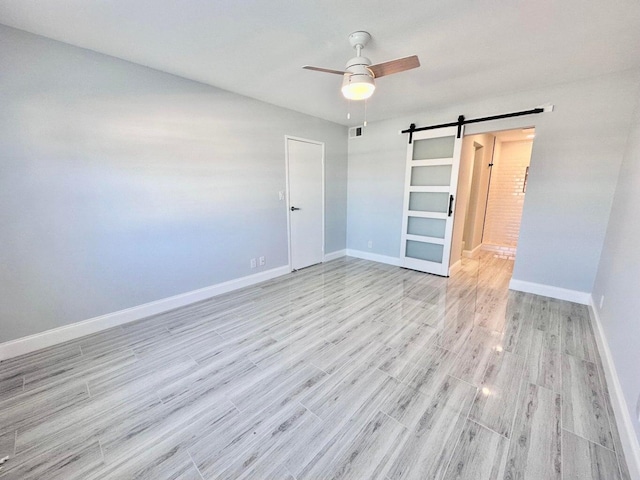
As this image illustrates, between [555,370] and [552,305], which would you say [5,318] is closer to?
[555,370]

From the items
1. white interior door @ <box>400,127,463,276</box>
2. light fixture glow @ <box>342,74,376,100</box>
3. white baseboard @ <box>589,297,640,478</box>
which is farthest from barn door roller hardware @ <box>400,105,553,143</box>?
white baseboard @ <box>589,297,640,478</box>

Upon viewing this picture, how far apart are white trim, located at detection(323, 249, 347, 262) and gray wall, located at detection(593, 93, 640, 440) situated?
354cm

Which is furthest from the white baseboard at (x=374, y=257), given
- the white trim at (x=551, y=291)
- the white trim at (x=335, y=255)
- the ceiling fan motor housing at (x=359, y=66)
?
the ceiling fan motor housing at (x=359, y=66)

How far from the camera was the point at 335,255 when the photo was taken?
5.09 meters

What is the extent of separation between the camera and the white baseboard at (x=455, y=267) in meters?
4.19

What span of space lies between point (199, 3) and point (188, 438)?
8.66ft

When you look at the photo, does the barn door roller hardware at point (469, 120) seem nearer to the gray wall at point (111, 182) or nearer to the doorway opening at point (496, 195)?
the doorway opening at point (496, 195)

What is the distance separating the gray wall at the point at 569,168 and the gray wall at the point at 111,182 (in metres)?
2.74

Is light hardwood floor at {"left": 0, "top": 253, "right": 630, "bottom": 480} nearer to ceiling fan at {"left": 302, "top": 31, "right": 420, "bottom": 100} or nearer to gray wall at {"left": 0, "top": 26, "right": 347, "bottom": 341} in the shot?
gray wall at {"left": 0, "top": 26, "right": 347, "bottom": 341}

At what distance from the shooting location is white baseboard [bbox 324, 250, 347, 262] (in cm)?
492

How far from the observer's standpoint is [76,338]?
2.38m

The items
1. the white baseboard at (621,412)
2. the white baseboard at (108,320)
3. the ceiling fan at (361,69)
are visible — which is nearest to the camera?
the white baseboard at (621,412)

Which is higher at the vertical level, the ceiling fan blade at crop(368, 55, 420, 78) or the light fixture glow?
the ceiling fan blade at crop(368, 55, 420, 78)

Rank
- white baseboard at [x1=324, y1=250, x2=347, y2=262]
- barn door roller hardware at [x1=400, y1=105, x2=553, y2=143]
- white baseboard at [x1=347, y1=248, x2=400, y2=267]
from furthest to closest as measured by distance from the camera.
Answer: white baseboard at [x1=324, y1=250, x2=347, y2=262] < white baseboard at [x1=347, y1=248, x2=400, y2=267] < barn door roller hardware at [x1=400, y1=105, x2=553, y2=143]
